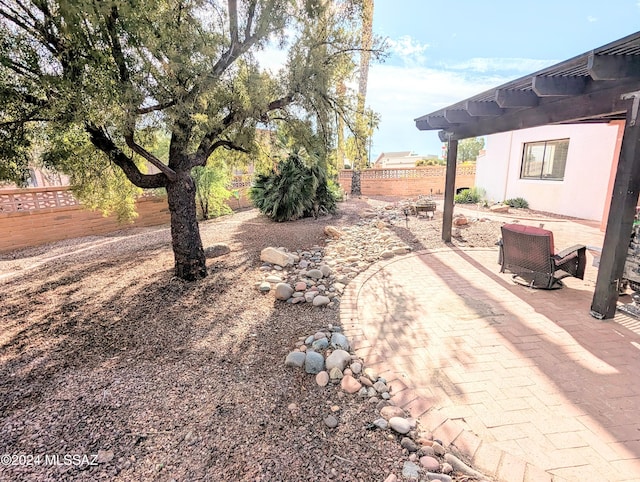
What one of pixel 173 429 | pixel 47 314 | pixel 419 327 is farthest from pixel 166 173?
pixel 419 327

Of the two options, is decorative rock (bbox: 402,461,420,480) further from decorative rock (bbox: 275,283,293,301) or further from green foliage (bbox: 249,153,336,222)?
green foliage (bbox: 249,153,336,222)

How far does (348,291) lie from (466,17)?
33.4 feet

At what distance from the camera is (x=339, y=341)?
3012 mm

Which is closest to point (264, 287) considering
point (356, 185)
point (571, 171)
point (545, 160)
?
point (571, 171)

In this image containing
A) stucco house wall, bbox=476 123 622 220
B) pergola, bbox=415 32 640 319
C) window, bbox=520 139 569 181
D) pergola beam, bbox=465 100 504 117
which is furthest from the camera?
window, bbox=520 139 569 181

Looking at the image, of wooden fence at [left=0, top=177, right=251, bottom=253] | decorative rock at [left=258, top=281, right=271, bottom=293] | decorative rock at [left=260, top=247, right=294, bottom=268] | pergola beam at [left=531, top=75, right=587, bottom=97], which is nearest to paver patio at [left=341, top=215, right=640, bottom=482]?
decorative rock at [left=258, top=281, right=271, bottom=293]

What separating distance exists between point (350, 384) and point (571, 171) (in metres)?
10.3

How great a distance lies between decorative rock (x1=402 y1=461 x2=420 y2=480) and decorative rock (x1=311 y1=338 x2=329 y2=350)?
4.24 ft

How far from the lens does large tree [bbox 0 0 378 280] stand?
9.32 ft

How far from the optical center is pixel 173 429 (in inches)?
81.7

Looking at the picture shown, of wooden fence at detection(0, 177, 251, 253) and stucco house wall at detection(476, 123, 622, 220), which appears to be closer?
wooden fence at detection(0, 177, 251, 253)

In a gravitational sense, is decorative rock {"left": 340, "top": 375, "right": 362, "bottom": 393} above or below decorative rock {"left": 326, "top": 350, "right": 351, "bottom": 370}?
below

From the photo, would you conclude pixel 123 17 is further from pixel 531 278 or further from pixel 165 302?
pixel 531 278

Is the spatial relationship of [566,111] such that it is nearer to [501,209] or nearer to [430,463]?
[430,463]
